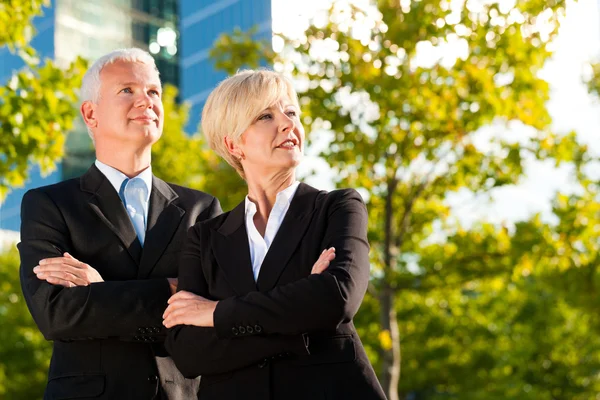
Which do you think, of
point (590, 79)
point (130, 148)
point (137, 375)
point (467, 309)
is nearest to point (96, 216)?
point (130, 148)

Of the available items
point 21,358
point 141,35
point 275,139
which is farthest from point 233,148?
point 141,35

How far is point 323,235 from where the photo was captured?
349cm

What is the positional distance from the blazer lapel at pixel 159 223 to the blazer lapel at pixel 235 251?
452mm

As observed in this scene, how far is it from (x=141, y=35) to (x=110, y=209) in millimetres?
66663

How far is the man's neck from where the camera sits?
414cm

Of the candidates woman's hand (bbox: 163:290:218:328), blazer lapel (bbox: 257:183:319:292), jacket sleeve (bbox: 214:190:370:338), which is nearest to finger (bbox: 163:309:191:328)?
woman's hand (bbox: 163:290:218:328)

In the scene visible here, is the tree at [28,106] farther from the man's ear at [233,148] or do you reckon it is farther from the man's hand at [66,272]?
the man's ear at [233,148]

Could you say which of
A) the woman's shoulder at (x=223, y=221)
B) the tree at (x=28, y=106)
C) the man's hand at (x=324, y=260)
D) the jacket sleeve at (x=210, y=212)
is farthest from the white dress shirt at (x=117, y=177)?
the tree at (x=28, y=106)

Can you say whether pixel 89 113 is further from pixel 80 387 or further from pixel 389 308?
pixel 389 308

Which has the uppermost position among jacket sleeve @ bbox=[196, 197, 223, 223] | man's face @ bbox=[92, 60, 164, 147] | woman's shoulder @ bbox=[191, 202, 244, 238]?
man's face @ bbox=[92, 60, 164, 147]

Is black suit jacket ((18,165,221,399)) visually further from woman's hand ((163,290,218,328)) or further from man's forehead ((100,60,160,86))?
man's forehead ((100,60,160,86))

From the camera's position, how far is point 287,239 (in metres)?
3.46

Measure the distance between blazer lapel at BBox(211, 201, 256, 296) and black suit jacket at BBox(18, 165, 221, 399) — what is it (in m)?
0.37

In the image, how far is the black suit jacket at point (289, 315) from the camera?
10.4ft
